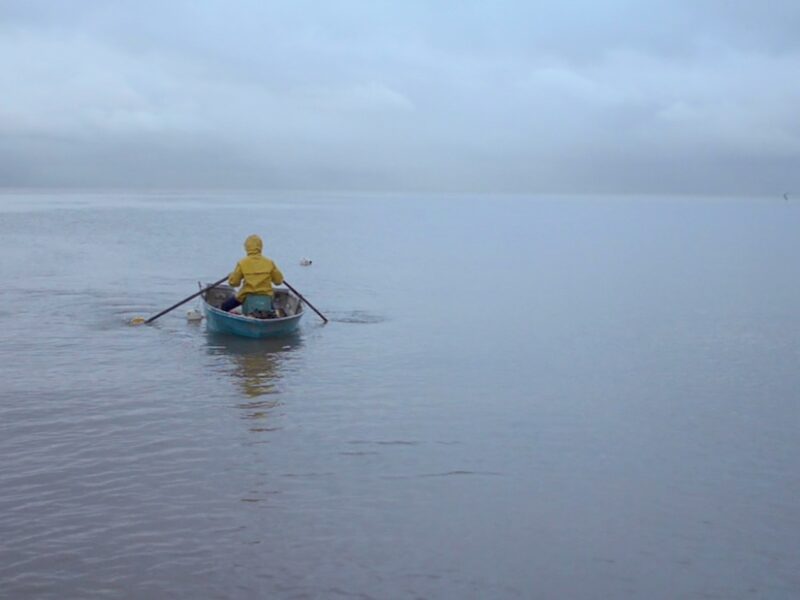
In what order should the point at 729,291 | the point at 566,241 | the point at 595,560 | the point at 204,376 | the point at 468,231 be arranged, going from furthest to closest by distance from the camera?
the point at 468,231 < the point at 566,241 < the point at 729,291 < the point at 204,376 < the point at 595,560

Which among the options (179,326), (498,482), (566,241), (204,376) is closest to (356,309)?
(179,326)

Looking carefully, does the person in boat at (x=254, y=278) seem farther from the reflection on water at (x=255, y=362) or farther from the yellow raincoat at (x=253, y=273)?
the reflection on water at (x=255, y=362)

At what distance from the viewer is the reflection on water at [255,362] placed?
47.6 ft

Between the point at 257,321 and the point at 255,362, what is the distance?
1310mm

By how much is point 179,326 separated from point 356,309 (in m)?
5.98

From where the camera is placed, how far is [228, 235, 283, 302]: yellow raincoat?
739 inches

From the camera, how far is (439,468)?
1122 cm

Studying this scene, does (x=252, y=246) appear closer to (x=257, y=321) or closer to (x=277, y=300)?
(x=257, y=321)

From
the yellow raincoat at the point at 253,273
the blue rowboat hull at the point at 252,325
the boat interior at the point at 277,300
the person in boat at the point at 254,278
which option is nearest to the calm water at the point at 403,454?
the blue rowboat hull at the point at 252,325

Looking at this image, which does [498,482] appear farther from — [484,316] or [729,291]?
[729,291]

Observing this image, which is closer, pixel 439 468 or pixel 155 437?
pixel 439 468

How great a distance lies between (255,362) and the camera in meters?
Result: 17.7

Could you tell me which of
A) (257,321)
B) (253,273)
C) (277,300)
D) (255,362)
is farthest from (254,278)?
(277,300)

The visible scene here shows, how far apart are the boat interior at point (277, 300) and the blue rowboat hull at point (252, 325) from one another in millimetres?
391
